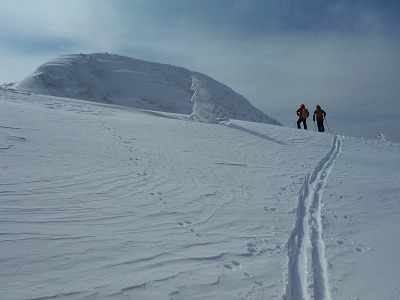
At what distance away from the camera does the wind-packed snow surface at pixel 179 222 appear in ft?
13.7

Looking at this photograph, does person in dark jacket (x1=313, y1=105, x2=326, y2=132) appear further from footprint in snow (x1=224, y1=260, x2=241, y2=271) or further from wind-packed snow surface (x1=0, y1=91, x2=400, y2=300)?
footprint in snow (x1=224, y1=260, x2=241, y2=271)

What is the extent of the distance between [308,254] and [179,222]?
2093 mm

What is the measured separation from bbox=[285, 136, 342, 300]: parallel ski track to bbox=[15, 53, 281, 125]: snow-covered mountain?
28.2 m

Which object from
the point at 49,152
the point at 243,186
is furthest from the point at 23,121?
the point at 243,186

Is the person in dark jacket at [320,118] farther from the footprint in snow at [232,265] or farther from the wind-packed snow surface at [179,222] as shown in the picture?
the footprint in snow at [232,265]

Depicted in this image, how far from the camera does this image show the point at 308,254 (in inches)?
212

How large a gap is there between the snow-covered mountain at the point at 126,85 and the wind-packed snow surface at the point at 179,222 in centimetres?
2592

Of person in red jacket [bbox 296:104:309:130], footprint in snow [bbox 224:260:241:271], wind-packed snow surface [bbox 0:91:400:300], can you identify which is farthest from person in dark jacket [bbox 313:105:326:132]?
footprint in snow [bbox 224:260:241:271]

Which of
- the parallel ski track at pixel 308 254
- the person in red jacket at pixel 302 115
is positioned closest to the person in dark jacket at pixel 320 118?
Answer: the person in red jacket at pixel 302 115

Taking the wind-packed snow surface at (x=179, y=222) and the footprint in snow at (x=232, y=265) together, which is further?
the footprint in snow at (x=232, y=265)

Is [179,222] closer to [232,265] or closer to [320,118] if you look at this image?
[232,265]

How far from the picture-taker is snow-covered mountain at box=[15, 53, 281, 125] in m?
40.0

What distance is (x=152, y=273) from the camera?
4293 millimetres

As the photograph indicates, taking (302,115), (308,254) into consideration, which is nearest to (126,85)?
(302,115)
